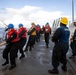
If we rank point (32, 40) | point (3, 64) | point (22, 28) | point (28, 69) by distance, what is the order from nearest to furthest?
point (28, 69)
point (3, 64)
point (22, 28)
point (32, 40)

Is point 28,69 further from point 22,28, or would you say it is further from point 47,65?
point 22,28

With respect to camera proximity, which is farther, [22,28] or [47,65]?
[22,28]

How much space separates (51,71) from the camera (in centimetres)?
881

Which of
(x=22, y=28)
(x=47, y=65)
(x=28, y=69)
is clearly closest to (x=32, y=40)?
(x=22, y=28)

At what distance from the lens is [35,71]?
9.02m

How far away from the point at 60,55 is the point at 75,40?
3034 millimetres

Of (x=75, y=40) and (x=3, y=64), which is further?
(x=75, y=40)

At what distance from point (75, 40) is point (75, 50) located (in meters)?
0.67

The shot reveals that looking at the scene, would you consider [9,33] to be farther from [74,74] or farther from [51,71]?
[74,74]

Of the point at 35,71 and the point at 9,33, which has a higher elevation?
the point at 9,33

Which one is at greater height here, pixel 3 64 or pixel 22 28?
pixel 22 28

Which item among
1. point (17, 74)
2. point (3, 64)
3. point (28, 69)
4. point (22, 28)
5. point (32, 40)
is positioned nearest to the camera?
point (17, 74)

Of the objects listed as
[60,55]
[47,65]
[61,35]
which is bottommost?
[47,65]

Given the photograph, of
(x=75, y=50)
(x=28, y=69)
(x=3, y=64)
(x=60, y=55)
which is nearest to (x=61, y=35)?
(x=60, y=55)
